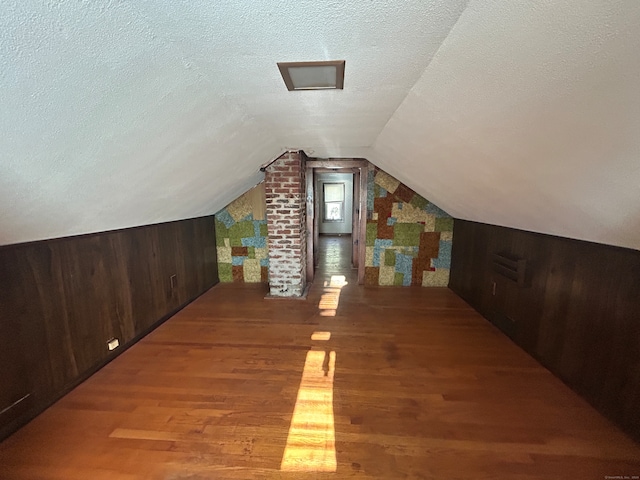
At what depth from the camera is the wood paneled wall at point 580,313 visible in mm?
1511

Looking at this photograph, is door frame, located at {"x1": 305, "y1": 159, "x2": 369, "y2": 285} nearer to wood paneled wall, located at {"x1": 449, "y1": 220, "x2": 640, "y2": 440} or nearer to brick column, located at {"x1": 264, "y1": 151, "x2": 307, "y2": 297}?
brick column, located at {"x1": 264, "y1": 151, "x2": 307, "y2": 297}

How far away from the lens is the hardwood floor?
1336mm

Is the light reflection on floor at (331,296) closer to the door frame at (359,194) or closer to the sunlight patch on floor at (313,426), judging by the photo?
the door frame at (359,194)

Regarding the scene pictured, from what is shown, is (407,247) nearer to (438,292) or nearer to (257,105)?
(438,292)

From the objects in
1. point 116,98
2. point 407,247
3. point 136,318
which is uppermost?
point 116,98

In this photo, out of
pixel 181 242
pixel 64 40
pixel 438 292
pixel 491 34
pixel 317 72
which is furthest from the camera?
pixel 438 292

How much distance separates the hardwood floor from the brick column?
3.11 ft

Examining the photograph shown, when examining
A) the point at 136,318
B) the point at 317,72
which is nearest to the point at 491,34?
the point at 317,72

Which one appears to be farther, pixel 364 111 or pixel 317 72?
pixel 364 111

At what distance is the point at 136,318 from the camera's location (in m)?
2.50

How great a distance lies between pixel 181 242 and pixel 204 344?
1398 millimetres

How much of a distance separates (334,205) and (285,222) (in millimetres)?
5697

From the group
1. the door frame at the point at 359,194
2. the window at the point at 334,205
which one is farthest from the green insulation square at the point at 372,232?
the window at the point at 334,205

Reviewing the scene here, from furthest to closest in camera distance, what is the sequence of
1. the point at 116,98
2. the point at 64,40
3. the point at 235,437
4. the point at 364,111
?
the point at 364,111, the point at 235,437, the point at 116,98, the point at 64,40
